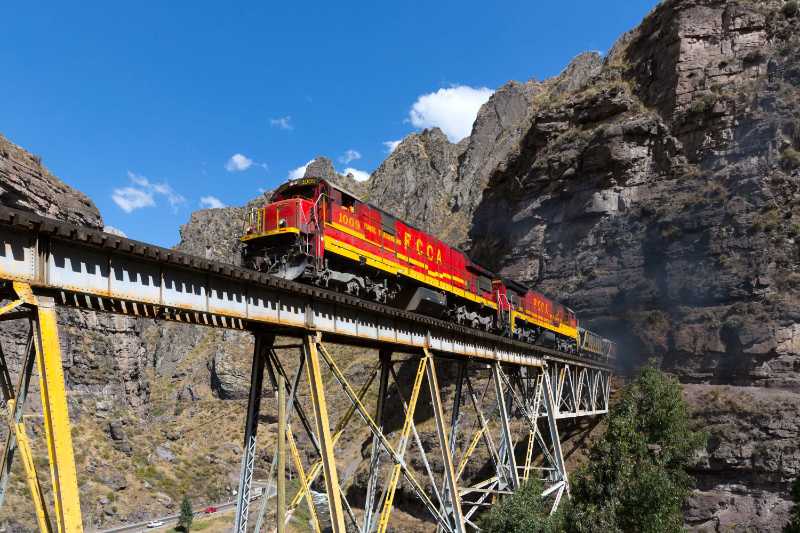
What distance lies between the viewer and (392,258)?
2134cm

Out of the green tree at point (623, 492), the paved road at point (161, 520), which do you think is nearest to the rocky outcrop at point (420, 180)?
the paved road at point (161, 520)

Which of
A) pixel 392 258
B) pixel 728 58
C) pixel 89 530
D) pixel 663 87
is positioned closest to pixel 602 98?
pixel 663 87

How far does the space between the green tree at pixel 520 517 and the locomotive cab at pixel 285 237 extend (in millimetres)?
14816

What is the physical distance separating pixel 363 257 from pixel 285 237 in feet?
10.8

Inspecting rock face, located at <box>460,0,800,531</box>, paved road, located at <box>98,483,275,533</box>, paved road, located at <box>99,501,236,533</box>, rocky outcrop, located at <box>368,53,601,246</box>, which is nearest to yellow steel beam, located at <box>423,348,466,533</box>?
rock face, located at <box>460,0,800,531</box>

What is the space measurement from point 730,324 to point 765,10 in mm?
36018

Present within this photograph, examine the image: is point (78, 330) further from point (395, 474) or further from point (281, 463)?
point (281, 463)

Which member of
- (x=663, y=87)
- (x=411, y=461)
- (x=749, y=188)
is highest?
(x=663, y=87)

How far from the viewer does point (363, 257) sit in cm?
1911

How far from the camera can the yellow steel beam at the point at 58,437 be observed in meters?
7.43

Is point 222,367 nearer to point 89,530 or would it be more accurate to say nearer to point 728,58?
point 89,530

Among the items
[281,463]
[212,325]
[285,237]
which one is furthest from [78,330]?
[212,325]

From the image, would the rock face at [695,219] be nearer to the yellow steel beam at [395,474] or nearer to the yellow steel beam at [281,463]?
the yellow steel beam at [395,474]

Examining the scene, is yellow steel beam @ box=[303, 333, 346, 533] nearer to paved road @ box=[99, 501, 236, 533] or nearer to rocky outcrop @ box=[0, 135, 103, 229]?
paved road @ box=[99, 501, 236, 533]
